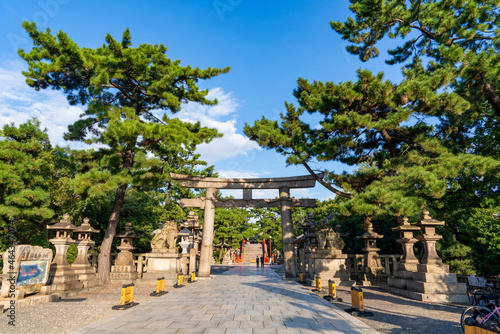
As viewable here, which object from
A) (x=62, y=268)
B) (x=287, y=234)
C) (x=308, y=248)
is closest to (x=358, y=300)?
(x=287, y=234)

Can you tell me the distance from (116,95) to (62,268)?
872cm

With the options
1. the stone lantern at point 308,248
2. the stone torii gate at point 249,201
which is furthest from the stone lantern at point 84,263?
the stone lantern at point 308,248

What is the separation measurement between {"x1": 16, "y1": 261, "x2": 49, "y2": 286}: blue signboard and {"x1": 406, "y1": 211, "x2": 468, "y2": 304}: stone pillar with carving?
12.7 meters

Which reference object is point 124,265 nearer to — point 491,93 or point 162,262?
point 162,262

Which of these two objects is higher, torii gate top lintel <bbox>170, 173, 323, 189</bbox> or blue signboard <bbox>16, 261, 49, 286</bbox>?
torii gate top lintel <bbox>170, 173, 323, 189</bbox>

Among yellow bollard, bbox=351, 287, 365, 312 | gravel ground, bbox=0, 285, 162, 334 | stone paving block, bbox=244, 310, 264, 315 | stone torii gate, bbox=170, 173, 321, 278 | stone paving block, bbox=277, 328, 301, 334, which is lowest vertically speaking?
gravel ground, bbox=0, 285, 162, 334

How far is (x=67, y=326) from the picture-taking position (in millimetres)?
5641

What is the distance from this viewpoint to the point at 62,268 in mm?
10086

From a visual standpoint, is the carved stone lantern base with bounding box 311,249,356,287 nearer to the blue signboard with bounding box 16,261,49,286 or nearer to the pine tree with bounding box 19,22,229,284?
the pine tree with bounding box 19,22,229,284

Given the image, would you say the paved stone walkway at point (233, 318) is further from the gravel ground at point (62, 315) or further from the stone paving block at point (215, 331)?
the gravel ground at point (62, 315)

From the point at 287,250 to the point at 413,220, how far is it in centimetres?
690

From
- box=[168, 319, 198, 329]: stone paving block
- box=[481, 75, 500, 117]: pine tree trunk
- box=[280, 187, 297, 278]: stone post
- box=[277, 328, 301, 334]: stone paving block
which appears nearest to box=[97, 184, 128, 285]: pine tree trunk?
box=[168, 319, 198, 329]: stone paving block

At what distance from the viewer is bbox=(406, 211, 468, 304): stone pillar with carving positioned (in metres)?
8.44

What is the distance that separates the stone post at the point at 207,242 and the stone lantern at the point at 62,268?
6.37 meters
